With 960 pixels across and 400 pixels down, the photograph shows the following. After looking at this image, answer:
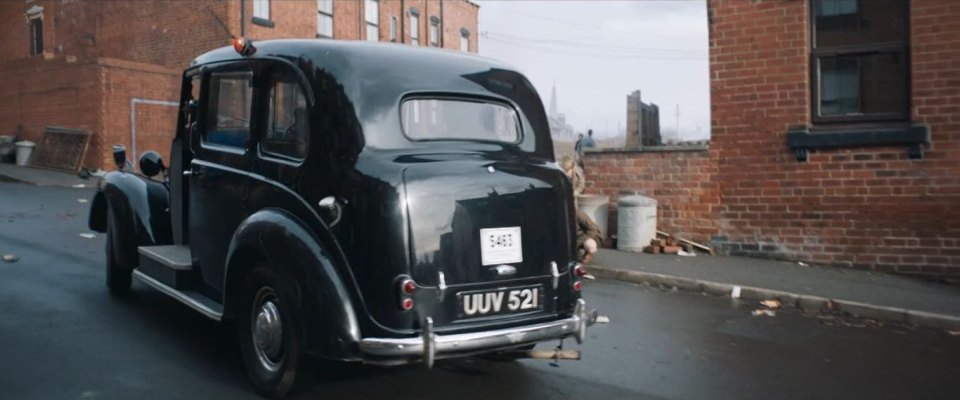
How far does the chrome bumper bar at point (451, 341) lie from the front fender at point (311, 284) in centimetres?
14

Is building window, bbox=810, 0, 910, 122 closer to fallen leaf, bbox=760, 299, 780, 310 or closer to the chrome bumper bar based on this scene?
fallen leaf, bbox=760, 299, 780, 310

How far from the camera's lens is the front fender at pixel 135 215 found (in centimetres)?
614

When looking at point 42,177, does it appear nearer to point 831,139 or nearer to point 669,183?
point 669,183

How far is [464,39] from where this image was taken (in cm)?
3125

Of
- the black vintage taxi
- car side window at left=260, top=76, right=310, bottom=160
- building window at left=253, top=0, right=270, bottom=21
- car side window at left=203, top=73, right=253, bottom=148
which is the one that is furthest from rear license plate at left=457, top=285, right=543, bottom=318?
building window at left=253, top=0, right=270, bottom=21

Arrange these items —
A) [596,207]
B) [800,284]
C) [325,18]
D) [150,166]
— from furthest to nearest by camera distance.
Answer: [325,18], [596,207], [800,284], [150,166]

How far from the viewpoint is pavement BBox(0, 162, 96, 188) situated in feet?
57.5

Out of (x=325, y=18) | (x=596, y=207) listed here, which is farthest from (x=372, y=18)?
(x=596, y=207)

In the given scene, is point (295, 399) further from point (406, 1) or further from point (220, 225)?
point (406, 1)

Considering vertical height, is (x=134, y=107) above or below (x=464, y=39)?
below

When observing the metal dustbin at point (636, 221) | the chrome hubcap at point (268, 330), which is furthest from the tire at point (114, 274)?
the metal dustbin at point (636, 221)

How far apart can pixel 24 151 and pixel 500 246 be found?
21.1m

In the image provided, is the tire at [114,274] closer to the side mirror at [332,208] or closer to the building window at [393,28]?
the side mirror at [332,208]

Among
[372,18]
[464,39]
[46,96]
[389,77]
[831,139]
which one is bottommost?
[831,139]
